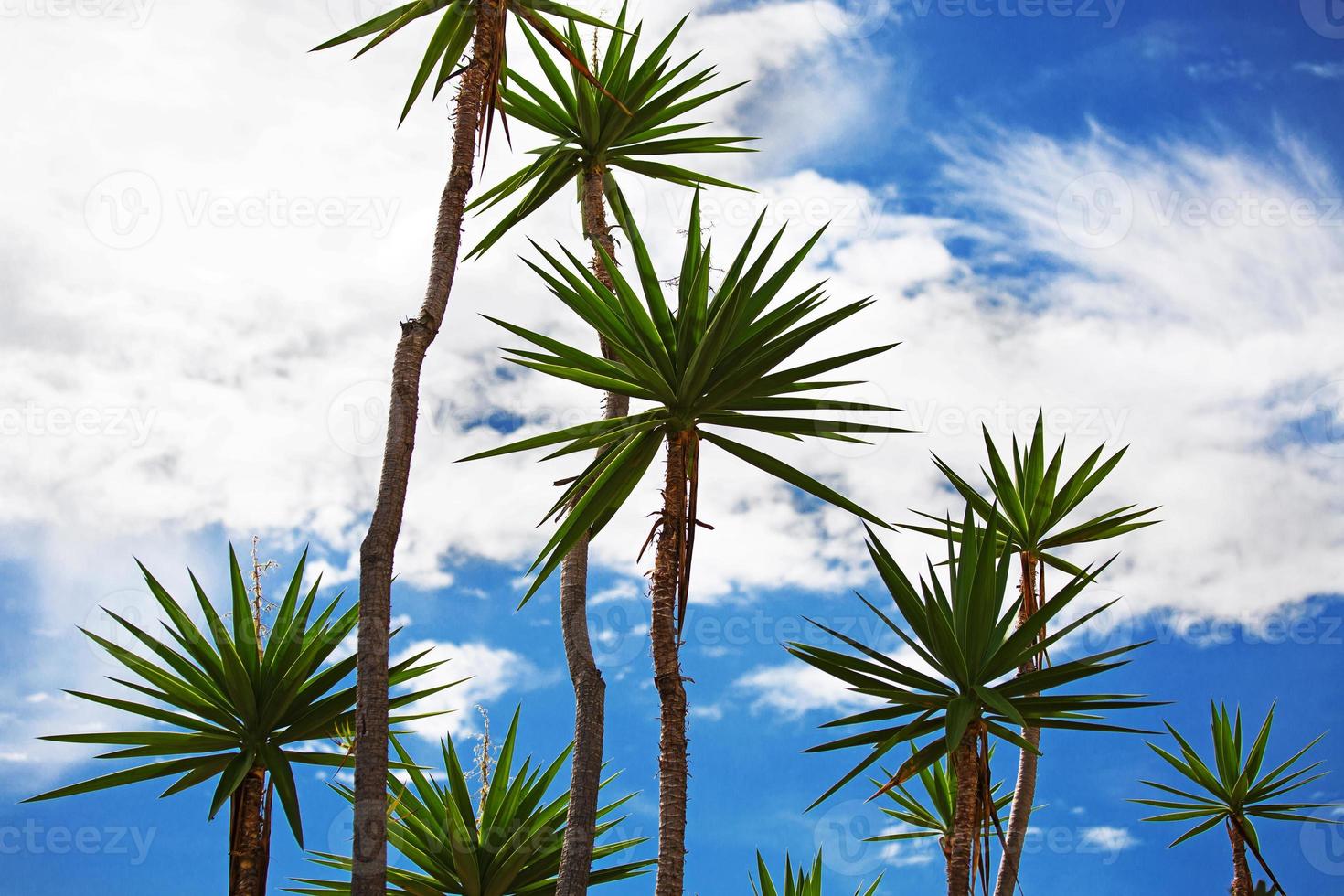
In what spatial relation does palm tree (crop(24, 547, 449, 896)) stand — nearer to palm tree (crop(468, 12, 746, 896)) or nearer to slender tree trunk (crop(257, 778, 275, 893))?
slender tree trunk (crop(257, 778, 275, 893))

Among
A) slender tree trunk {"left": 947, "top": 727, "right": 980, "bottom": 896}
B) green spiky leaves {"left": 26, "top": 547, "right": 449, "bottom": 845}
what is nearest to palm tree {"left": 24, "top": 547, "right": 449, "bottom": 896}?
green spiky leaves {"left": 26, "top": 547, "right": 449, "bottom": 845}

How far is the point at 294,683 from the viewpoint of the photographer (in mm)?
6777

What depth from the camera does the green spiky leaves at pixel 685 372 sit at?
5.97 metres

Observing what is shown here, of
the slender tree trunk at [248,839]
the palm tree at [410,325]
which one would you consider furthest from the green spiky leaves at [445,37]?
the slender tree trunk at [248,839]

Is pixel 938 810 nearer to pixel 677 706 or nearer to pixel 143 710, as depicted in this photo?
pixel 677 706

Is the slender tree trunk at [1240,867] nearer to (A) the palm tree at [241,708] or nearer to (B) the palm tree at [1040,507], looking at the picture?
A: (B) the palm tree at [1040,507]

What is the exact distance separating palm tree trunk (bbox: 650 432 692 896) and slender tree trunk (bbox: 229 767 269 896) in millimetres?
2613

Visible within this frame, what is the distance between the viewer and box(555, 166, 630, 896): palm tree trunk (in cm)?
637

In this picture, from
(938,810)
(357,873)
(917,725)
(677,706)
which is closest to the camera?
(357,873)

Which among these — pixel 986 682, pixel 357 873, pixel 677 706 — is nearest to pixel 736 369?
pixel 677 706

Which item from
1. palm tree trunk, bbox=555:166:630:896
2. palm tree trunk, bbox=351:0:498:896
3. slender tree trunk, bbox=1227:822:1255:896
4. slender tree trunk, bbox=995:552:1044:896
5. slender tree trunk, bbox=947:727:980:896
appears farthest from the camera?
slender tree trunk, bbox=1227:822:1255:896

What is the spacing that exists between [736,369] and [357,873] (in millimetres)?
3149

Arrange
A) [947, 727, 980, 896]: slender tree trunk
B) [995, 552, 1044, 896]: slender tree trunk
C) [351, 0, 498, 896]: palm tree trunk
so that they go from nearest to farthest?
[351, 0, 498, 896]: palm tree trunk
[947, 727, 980, 896]: slender tree trunk
[995, 552, 1044, 896]: slender tree trunk

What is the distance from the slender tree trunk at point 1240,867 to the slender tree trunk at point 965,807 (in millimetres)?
6051
